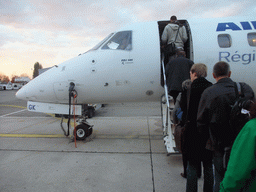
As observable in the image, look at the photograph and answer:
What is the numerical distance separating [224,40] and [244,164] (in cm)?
410

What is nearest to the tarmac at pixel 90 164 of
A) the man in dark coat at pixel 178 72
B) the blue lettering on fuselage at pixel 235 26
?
the man in dark coat at pixel 178 72

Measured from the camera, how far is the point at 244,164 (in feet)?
4.30

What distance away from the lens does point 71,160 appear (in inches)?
178

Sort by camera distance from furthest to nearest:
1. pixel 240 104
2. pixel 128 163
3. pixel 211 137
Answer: pixel 128 163
pixel 211 137
pixel 240 104

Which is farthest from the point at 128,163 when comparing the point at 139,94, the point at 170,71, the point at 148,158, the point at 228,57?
the point at 228,57

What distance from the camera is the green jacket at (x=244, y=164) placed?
1.29 meters

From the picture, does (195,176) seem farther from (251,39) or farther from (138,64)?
(251,39)

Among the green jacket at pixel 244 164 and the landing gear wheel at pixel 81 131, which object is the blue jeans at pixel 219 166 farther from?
the landing gear wheel at pixel 81 131

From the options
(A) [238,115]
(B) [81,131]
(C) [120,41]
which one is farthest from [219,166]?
(B) [81,131]

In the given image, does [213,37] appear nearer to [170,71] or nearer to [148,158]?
[170,71]

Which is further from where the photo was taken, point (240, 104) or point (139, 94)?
point (139, 94)

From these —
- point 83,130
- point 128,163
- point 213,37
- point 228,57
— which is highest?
point 213,37

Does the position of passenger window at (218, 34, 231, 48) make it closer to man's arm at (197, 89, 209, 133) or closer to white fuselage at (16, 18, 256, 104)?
white fuselage at (16, 18, 256, 104)

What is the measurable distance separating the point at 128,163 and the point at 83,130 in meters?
2.12
